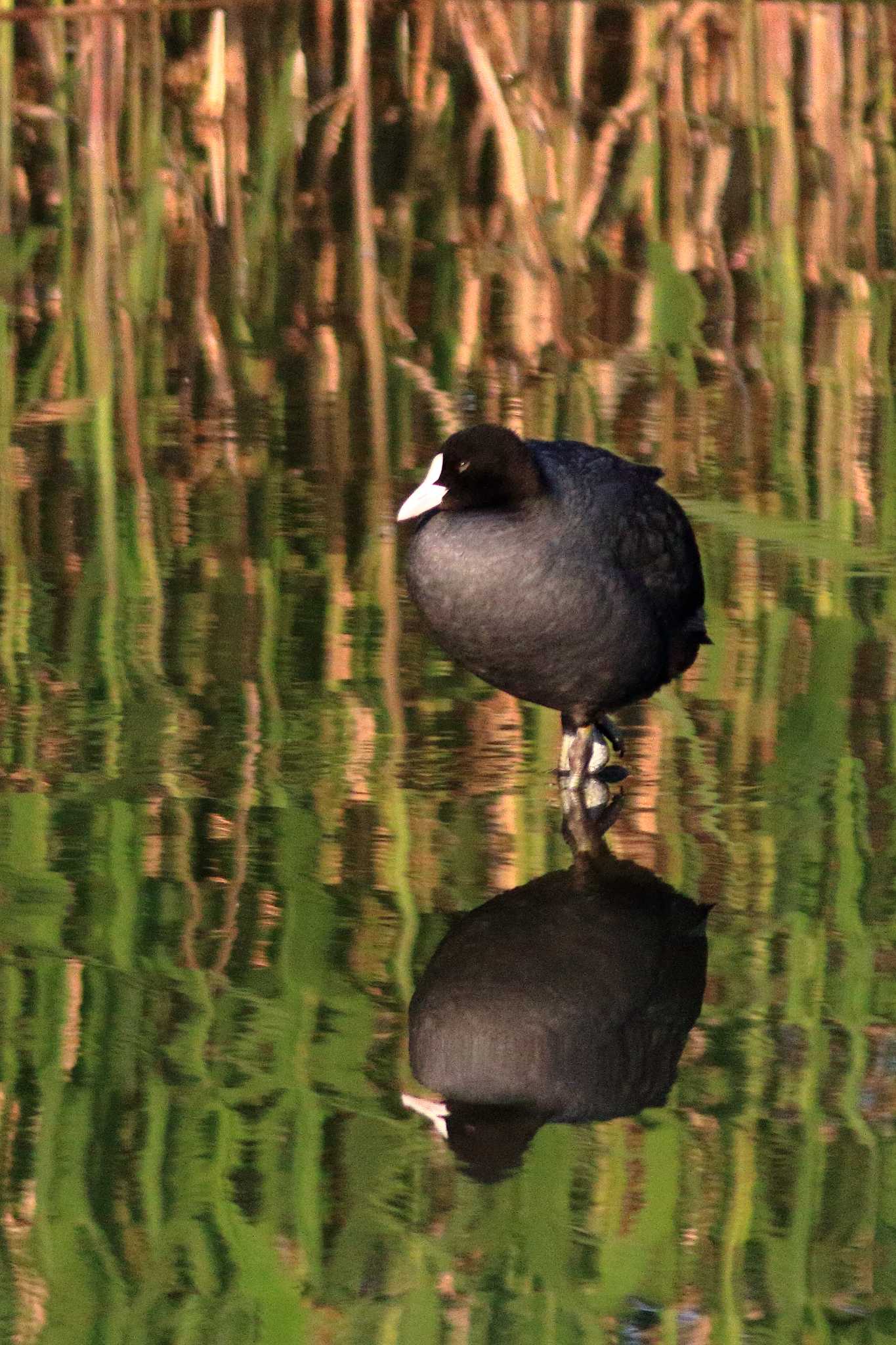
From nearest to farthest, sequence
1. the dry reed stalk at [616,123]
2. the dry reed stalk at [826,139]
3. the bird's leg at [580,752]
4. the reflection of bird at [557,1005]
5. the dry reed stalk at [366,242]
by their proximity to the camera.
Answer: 1. the reflection of bird at [557,1005]
2. the bird's leg at [580,752]
3. the dry reed stalk at [366,242]
4. the dry reed stalk at [826,139]
5. the dry reed stalk at [616,123]

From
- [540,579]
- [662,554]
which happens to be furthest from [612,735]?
[540,579]

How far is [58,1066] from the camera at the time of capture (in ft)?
11.5

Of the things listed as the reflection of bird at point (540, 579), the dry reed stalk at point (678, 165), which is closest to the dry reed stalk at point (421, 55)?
the dry reed stalk at point (678, 165)

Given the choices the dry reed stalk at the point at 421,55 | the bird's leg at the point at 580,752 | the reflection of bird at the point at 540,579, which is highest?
the dry reed stalk at the point at 421,55

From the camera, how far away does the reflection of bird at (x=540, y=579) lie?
14.2ft

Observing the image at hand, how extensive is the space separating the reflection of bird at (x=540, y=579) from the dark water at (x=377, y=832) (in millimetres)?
224

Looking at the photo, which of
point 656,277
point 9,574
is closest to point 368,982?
point 9,574

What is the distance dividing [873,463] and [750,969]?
9.94 ft

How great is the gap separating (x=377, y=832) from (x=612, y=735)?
65 cm

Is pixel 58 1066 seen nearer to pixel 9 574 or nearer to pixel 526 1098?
pixel 526 1098

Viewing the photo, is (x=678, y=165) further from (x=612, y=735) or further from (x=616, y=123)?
(x=612, y=735)

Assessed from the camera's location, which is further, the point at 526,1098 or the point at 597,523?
the point at 597,523

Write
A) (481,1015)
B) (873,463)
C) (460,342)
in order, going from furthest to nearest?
(460,342), (873,463), (481,1015)

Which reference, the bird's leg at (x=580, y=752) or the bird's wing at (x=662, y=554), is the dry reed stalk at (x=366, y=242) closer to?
the bird's wing at (x=662, y=554)
